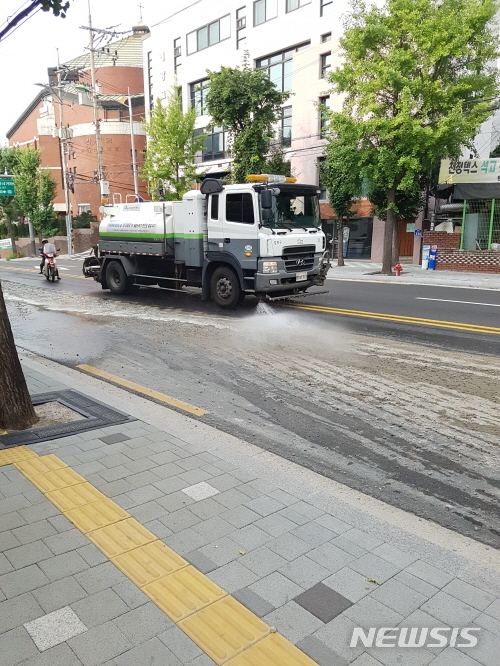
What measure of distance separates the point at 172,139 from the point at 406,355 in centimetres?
2888

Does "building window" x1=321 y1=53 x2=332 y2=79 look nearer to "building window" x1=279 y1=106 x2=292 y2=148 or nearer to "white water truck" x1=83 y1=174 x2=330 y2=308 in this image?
"building window" x1=279 y1=106 x2=292 y2=148

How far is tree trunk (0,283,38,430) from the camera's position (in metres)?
5.02

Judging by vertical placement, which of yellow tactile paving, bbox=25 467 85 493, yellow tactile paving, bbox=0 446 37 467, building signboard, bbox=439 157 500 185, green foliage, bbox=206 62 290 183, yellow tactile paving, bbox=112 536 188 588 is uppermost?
green foliage, bbox=206 62 290 183

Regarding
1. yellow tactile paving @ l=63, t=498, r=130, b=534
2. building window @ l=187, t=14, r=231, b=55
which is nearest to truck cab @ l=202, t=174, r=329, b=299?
yellow tactile paving @ l=63, t=498, r=130, b=534

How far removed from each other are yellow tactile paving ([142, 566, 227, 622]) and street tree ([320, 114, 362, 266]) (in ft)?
66.3

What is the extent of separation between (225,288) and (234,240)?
1.24 m

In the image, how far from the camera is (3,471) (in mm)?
4273

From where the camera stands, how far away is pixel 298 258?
11805 mm

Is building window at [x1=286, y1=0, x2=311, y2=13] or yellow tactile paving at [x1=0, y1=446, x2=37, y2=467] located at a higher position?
building window at [x1=286, y1=0, x2=311, y2=13]

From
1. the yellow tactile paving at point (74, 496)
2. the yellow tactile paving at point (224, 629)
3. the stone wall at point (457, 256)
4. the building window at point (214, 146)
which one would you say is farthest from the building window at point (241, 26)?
the yellow tactile paving at point (224, 629)

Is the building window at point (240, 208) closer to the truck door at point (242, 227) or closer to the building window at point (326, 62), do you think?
the truck door at point (242, 227)

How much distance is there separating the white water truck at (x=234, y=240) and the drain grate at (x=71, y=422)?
605cm

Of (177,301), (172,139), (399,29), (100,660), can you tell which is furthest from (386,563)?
(172,139)

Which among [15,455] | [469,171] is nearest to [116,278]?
[15,455]
